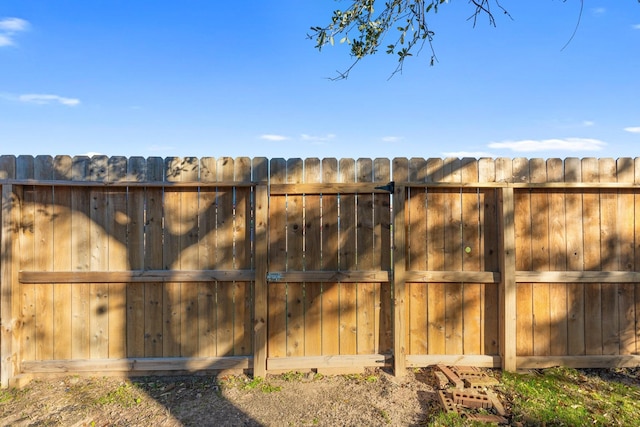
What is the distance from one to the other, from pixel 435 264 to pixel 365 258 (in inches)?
30.3

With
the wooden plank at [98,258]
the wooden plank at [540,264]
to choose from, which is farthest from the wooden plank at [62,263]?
the wooden plank at [540,264]

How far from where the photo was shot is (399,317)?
12.3 feet

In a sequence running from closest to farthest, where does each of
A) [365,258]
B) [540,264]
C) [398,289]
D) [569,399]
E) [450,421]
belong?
1. [450,421]
2. [569,399]
3. [398,289]
4. [365,258]
5. [540,264]

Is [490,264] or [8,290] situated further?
[490,264]

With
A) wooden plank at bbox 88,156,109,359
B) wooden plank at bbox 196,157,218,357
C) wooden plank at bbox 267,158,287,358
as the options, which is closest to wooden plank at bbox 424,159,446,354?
wooden plank at bbox 267,158,287,358

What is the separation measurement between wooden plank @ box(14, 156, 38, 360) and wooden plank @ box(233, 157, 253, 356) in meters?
2.10

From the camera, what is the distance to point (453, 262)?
3924 mm

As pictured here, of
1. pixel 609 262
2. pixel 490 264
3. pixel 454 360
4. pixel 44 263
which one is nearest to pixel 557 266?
pixel 609 262

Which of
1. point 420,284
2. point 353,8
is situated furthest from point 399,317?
point 353,8

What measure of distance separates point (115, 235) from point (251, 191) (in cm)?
150

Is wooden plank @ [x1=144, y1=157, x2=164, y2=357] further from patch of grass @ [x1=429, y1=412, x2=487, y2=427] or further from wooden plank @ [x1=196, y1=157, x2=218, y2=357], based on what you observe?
patch of grass @ [x1=429, y1=412, x2=487, y2=427]

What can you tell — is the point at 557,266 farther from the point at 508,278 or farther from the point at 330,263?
the point at 330,263

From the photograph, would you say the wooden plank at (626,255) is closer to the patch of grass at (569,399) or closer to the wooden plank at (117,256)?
the patch of grass at (569,399)

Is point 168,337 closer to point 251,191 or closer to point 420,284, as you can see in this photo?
point 251,191
